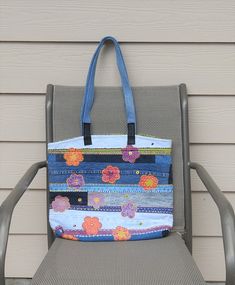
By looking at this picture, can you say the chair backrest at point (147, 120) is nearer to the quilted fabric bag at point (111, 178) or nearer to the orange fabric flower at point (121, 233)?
the quilted fabric bag at point (111, 178)

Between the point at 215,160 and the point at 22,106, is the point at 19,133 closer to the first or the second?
the point at 22,106

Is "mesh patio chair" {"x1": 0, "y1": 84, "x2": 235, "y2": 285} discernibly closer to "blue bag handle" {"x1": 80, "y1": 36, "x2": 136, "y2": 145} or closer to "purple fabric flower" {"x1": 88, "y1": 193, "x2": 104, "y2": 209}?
"blue bag handle" {"x1": 80, "y1": 36, "x2": 136, "y2": 145}

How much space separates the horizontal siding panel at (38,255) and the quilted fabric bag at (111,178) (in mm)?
280

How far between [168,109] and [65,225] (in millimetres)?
517

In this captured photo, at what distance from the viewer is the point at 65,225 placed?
1.45 metres

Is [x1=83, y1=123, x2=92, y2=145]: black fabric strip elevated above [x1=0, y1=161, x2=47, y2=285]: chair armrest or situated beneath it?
elevated above

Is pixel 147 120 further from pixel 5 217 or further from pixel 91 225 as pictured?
pixel 5 217

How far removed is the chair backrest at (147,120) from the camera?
1.48 meters

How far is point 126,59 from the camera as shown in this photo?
1.56 m

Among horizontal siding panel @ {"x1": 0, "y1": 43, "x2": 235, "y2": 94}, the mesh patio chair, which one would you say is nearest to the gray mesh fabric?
the mesh patio chair

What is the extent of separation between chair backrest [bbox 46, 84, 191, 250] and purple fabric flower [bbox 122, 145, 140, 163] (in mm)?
62

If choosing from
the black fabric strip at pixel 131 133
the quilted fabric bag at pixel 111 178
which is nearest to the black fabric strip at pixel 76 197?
the quilted fabric bag at pixel 111 178

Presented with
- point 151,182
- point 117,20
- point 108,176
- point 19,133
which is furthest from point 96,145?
point 117,20

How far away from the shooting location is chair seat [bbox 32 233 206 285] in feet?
3.71
